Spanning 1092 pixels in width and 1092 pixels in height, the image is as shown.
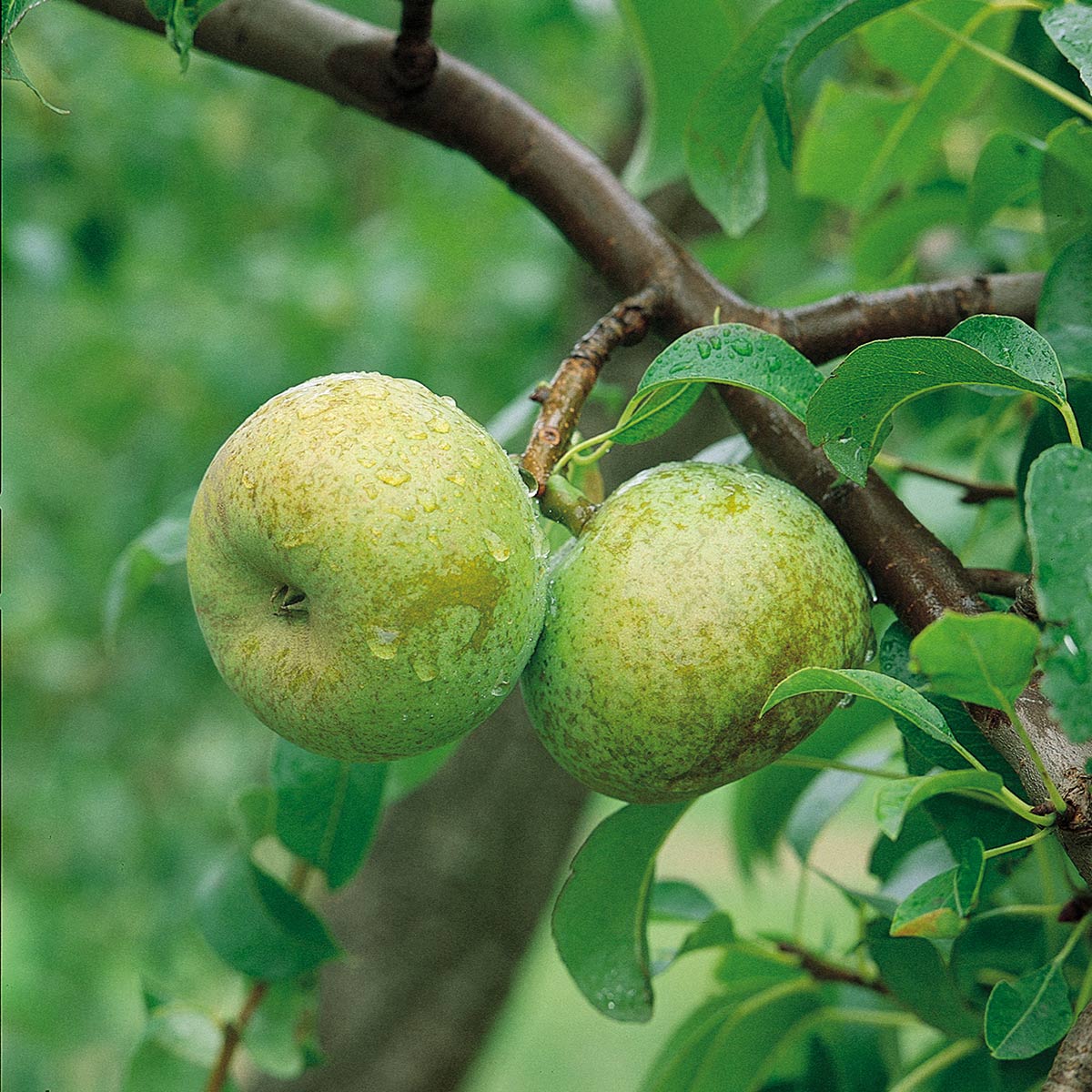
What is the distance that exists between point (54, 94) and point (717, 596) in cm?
226

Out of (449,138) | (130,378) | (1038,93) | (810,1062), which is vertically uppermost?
(1038,93)

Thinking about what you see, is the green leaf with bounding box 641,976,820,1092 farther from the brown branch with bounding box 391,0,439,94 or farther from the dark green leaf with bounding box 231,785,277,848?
the brown branch with bounding box 391,0,439,94

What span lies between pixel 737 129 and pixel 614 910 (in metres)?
0.60

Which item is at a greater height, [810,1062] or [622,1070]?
[810,1062]

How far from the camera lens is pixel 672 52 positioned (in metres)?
1.30

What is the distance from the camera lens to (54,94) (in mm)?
2434

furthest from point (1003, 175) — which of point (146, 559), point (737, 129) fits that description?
point (146, 559)

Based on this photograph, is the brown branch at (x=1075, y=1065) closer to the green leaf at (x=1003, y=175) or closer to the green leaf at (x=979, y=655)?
the green leaf at (x=979, y=655)

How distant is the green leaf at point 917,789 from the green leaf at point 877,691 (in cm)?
2

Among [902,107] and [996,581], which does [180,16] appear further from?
[902,107]

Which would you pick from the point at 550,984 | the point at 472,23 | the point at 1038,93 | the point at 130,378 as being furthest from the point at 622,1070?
the point at 1038,93

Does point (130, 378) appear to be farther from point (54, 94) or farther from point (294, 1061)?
point (294, 1061)

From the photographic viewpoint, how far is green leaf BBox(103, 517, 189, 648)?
1113mm

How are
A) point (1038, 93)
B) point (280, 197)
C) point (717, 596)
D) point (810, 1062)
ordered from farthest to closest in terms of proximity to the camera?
1. point (280, 197)
2. point (1038, 93)
3. point (810, 1062)
4. point (717, 596)
